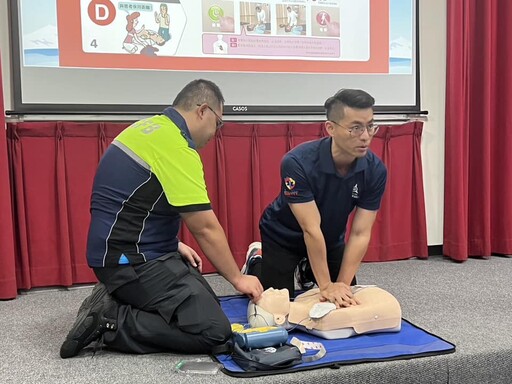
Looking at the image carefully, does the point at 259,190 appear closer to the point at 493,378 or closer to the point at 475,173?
the point at 475,173

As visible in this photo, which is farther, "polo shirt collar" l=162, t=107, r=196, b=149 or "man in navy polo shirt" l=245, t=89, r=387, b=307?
"man in navy polo shirt" l=245, t=89, r=387, b=307

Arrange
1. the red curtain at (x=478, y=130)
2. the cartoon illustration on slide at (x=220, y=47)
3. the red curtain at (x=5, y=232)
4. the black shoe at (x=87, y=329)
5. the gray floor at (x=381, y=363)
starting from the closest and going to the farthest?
the gray floor at (x=381, y=363), the black shoe at (x=87, y=329), the red curtain at (x=5, y=232), the cartoon illustration on slide at (x=220, y=47), the red curtain at (x=478, y=130)

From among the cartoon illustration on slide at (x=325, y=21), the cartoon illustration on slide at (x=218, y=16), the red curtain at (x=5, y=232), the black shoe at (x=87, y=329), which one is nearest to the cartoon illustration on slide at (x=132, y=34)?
the cartoon illustration on slide at (x=218, y=16)

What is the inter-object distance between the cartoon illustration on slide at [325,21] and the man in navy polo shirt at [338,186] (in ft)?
3.68

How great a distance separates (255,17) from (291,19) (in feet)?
0.68

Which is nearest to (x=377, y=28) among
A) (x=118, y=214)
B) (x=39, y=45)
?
(x=39, y=45)

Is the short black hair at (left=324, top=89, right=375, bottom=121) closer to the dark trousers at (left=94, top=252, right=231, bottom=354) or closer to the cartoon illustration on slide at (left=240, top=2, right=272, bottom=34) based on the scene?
the dark trousers at (left=94, top=252, right=231, bottom=354)

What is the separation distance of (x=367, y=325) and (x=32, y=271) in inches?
66.6

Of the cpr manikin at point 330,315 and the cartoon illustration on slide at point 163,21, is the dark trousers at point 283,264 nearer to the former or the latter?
the cpr manikin at point 330,315

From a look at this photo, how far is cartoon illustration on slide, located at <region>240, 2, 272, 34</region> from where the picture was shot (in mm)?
3066

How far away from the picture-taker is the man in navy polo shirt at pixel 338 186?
210 cm

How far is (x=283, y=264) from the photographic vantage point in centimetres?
245

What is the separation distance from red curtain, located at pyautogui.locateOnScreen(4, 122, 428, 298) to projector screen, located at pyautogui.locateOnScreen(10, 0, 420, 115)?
13 cm

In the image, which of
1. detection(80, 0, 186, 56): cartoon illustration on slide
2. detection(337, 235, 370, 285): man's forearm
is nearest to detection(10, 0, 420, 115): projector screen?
detection(80, 0, 186, 56): cartoon illustration on slide
